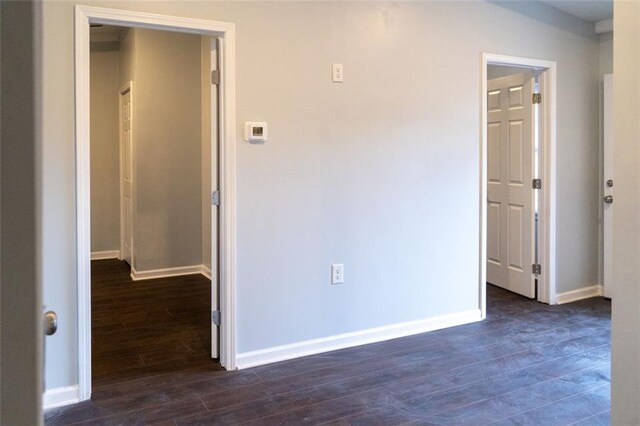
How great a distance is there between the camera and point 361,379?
9.64 feet

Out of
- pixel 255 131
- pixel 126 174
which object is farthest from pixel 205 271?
pixel 255 131

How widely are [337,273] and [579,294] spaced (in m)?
2.52

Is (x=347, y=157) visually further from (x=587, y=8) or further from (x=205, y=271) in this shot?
(x=205, y=271)

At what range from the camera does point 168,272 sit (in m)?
5.54

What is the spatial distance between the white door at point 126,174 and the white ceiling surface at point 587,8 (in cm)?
411

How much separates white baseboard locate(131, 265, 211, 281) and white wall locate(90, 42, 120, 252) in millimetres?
1186

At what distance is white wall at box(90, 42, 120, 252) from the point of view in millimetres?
6301

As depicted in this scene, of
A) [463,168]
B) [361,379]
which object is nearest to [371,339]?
[361,379]

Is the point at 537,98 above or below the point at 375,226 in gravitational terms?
above

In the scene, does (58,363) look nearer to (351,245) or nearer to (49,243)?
(49,243)

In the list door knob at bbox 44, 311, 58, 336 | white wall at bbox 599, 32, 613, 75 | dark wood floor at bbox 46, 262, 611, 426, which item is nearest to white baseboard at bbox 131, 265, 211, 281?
dark wood floor at bbox 46, 262, 611, 426

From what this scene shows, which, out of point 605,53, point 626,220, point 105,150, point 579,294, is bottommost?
point 579,294

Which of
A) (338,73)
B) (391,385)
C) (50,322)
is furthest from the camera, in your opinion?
(338,73)

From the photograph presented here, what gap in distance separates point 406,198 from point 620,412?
2131 millimetres
